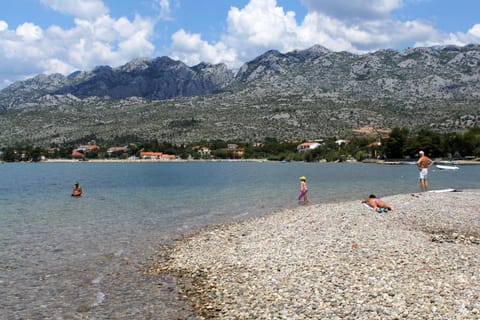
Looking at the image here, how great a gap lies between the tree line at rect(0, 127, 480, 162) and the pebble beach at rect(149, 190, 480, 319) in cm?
10745

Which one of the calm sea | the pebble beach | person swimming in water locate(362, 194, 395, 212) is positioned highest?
person swimming in water locate(362, 194, 395, 212)

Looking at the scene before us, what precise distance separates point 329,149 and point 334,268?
138906 millimetres

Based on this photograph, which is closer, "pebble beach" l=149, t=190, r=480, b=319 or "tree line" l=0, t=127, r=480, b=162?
"pebble beach" l=149, t=190, r=480, b=319

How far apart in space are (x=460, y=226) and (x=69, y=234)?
1690cm

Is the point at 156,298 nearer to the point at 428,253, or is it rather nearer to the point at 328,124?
the point at 428,253

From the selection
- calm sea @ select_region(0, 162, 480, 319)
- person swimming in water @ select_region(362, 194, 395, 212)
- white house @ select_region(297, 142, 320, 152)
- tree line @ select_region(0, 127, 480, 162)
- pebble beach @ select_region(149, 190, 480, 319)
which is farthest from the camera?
white house @ select_region(297, 142, 320, 152)

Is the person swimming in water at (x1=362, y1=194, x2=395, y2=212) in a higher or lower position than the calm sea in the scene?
higher

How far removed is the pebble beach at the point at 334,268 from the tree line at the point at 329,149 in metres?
107

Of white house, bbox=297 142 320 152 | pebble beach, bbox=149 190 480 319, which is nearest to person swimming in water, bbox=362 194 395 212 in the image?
pebble beach, bbox=149 190 480 319

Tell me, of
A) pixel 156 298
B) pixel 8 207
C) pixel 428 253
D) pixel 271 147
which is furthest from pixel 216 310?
pixel 271 147

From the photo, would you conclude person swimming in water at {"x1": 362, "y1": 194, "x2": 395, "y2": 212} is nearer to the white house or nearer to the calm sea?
the calm sea

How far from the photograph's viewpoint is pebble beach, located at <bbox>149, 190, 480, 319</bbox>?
8867 millimetres

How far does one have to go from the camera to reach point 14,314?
32.9ft

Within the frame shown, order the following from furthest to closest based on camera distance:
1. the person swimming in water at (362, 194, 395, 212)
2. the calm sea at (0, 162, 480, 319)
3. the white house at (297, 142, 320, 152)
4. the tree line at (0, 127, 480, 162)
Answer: the white house at (297, 142, 320, 152)
the tree line at (0, 127, 480, 162)
the person swimming in water at (362, 194, 395, 212)
the calm sea at (0, 162, 480, 319)
